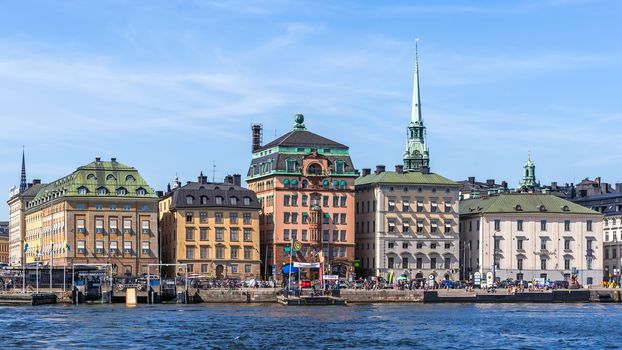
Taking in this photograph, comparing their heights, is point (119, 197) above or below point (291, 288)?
above

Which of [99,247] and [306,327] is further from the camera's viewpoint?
[99,247]

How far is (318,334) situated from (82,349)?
76.9ft

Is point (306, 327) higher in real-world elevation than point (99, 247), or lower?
lower

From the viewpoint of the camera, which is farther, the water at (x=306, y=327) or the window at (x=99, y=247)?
the window at (x=99, y=247)

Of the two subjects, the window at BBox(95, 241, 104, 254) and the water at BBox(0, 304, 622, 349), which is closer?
the water at BBox(0, 304, 622, 349)

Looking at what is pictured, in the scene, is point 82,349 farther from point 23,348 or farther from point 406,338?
point 406,338

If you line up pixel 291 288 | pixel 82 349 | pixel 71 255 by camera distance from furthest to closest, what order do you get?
pixel 71 255
pixel 291 288
pixel 82 349

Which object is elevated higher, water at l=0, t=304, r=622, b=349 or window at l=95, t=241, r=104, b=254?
window at l=95, t=241, r=104, b=254

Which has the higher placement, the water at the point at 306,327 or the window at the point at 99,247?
the window at the point at 99,247

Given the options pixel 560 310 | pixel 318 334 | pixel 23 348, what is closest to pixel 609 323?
pixel 560 310

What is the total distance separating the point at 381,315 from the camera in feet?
491

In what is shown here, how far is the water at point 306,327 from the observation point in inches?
4525

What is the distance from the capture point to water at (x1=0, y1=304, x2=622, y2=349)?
115 meters

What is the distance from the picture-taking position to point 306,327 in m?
130
